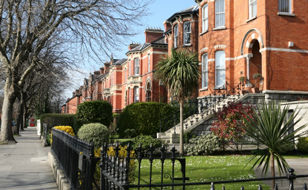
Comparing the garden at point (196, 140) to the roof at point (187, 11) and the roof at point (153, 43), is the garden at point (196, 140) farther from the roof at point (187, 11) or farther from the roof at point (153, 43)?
the roof at point (153, 43)

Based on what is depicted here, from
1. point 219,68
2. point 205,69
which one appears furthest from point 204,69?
point 219,68

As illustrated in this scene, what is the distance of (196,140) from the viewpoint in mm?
15250

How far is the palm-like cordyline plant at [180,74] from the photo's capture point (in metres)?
15.0

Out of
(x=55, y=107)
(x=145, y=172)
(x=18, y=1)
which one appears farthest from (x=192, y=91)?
(x=55, y=107)

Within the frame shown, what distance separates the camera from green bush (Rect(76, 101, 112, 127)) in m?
23.2

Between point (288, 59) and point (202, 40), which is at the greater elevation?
point (202, 40)

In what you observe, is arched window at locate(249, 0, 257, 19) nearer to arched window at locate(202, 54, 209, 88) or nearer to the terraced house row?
the terraced house row

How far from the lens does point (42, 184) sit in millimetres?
7770

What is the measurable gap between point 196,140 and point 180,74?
323 centimetres

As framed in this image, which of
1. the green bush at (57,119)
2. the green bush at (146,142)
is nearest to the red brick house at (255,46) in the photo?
the green bush at (146,142)

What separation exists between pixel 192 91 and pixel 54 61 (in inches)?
649

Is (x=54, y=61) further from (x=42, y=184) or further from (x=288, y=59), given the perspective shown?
(x=42, y=184)

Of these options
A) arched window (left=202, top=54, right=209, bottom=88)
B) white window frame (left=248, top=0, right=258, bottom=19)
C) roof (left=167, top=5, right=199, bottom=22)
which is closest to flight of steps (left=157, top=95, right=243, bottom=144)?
arched window (left=202, top=54, right=209, bottom=88)

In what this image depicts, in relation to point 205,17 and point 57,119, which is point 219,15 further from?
point 57,119
